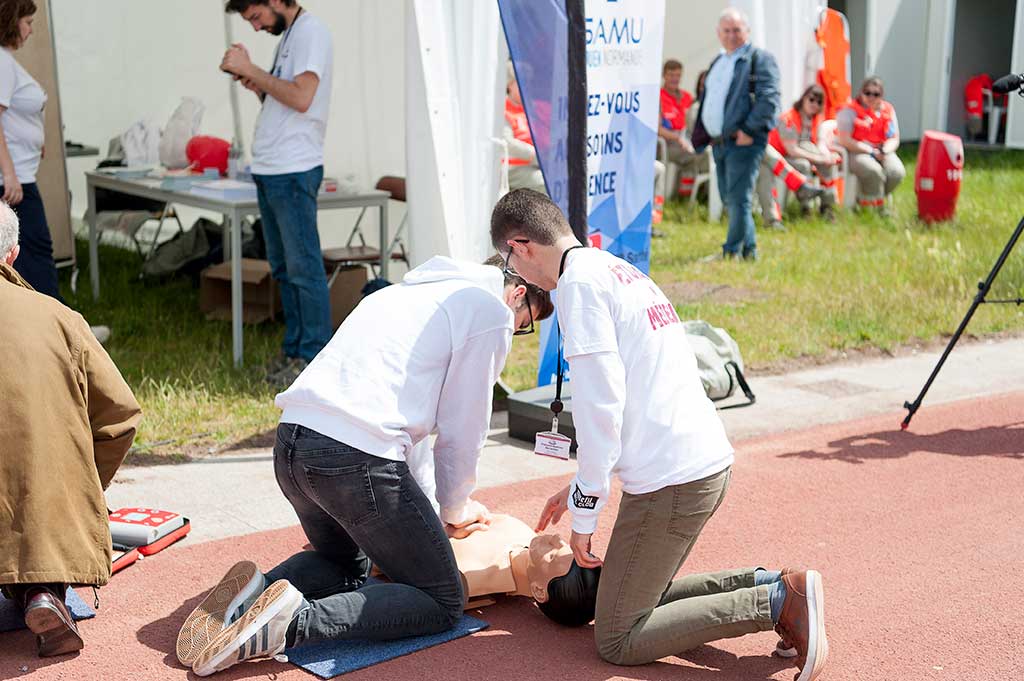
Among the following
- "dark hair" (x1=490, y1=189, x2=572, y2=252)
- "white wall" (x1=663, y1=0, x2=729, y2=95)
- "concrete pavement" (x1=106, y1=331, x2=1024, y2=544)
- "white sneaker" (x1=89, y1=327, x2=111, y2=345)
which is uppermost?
"white wall" (x1=663, y1=0, x2=729, y2=95)

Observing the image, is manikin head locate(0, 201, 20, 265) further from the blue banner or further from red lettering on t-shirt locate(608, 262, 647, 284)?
the blue banner

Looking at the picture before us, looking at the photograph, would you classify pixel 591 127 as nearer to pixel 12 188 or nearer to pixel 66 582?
pixel 12 188

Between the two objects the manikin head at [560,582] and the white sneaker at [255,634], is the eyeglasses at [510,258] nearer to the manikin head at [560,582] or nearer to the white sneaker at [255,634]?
the manikin head at [560,582]

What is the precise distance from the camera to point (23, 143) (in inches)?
275

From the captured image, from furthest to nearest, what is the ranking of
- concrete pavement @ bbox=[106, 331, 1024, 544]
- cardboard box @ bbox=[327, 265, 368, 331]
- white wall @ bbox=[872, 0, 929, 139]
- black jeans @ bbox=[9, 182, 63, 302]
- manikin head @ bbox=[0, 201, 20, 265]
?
white wall @ bbox=[872, 0, 929, 139] → cardboard box @ bbox=[327, 265, 368, 331] → black jeans @ bbox=[9, 182, 63, 302] → concrete pavement @ bbox=[106, 331, 1024, 544] → manikin head @ bbox=[0, 201, 20, 265]

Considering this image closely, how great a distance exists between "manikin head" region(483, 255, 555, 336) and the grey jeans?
715mm

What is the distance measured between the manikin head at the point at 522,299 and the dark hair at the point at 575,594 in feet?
2.59

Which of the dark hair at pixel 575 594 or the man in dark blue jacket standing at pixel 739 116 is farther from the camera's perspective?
the man in dark blue jacket standing at pixel 739 116

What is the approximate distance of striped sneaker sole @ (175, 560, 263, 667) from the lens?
12.1 feet

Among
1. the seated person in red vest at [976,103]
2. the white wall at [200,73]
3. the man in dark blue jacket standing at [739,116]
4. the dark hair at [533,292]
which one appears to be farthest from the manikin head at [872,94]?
the dark hair at [533,292]

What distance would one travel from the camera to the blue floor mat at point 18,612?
3.96m

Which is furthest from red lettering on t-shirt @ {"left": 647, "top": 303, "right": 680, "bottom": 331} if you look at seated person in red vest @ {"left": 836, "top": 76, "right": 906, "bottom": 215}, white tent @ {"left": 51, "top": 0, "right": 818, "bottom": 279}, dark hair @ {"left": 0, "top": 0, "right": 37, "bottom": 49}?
seated person in red vest @ {"left": 836, "top": 76, "right": 906, "bottom": 215}

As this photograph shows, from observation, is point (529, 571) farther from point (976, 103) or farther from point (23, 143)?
point (976, 103)

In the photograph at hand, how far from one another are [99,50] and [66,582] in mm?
7370
